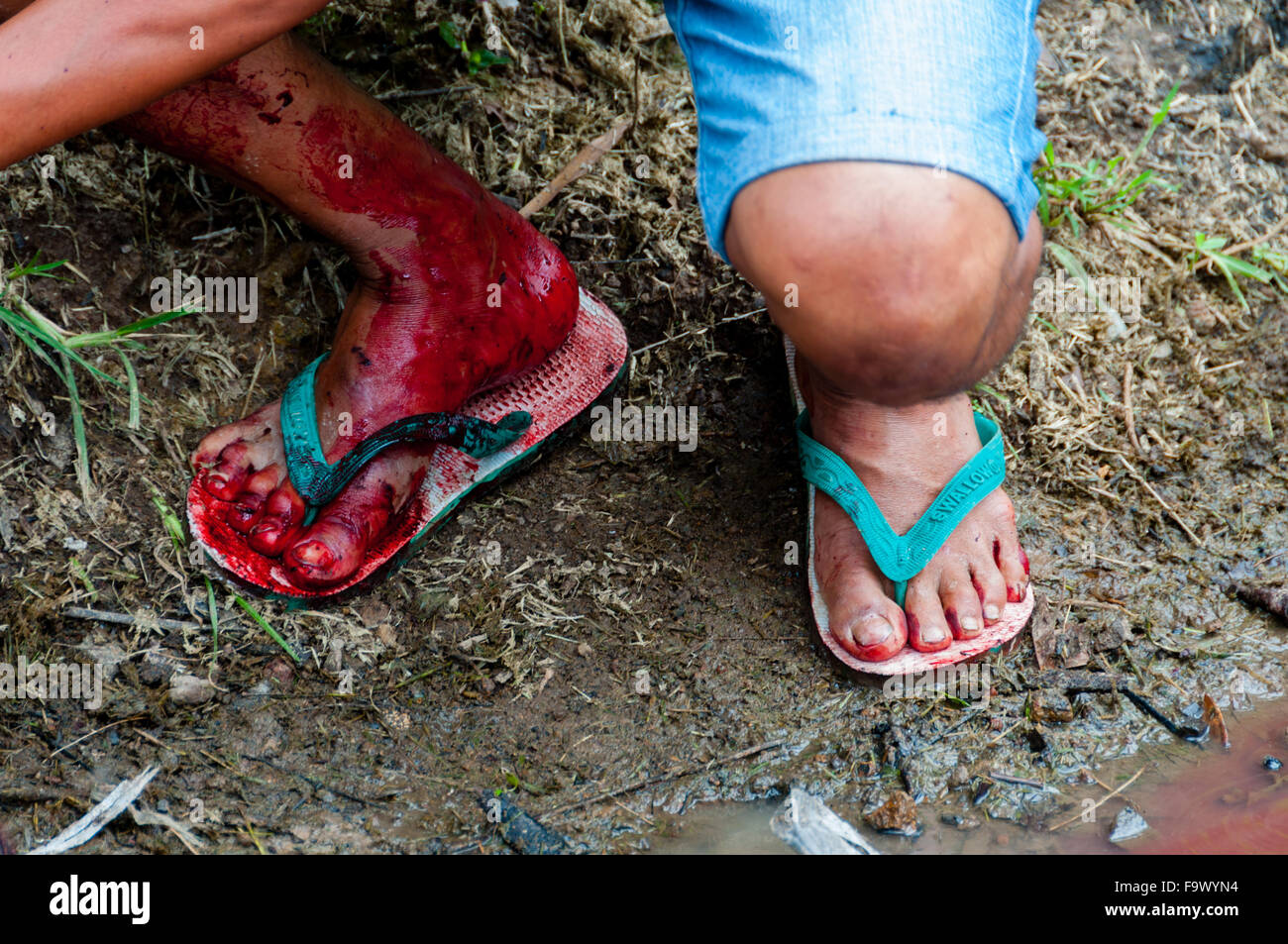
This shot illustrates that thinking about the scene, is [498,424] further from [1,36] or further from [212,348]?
[1,36]

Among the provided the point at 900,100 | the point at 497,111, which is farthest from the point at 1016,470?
the point at 497,111

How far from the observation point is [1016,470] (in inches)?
81.3

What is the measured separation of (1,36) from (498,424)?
101 centimetres

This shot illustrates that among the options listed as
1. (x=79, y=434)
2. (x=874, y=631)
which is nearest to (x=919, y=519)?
(x=874, y=631)

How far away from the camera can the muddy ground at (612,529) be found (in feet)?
5.16

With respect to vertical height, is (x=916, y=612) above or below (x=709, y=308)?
below

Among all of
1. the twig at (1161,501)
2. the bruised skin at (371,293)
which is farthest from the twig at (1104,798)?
the bruised skin at (371,293)

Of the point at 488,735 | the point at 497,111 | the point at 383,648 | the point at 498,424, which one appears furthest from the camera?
the point at 497,111

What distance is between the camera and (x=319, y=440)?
5.83ft

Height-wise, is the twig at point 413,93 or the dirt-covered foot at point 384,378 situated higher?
the twig at point 413,93
